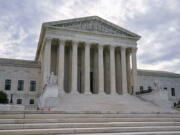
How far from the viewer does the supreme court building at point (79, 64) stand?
116 ft

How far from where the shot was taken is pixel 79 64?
40.2 metres

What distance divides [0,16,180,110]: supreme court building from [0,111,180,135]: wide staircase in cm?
2074

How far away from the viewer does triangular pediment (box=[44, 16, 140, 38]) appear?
3623cm

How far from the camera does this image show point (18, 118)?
36.5ft

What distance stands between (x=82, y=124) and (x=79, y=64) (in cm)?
2964

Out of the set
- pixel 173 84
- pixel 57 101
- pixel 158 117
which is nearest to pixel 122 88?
pixel 57 101

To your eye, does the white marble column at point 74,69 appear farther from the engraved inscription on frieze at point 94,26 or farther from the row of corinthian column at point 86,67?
the engraved inscription on frieze at point 94,26

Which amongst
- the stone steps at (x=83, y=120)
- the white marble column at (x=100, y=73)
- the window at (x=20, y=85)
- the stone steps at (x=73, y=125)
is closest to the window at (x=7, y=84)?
the window at (x=20, y=85)

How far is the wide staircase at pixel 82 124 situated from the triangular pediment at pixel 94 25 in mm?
25640

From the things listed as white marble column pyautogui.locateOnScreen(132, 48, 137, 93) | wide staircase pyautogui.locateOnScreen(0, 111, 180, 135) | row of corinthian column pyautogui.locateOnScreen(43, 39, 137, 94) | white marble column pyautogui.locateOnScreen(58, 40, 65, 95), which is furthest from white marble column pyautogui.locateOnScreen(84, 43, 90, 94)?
wide staircase pyautogui.locateOnScreen(0, 111, 180, 135)

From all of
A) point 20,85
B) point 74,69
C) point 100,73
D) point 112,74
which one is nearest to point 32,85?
point 20,85

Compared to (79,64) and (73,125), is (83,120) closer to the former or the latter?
(73,125)

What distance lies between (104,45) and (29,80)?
15.4m

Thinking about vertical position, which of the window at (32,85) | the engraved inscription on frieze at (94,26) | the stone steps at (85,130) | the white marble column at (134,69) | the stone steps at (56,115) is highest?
the engraved inscription on frieze at (94,26)
